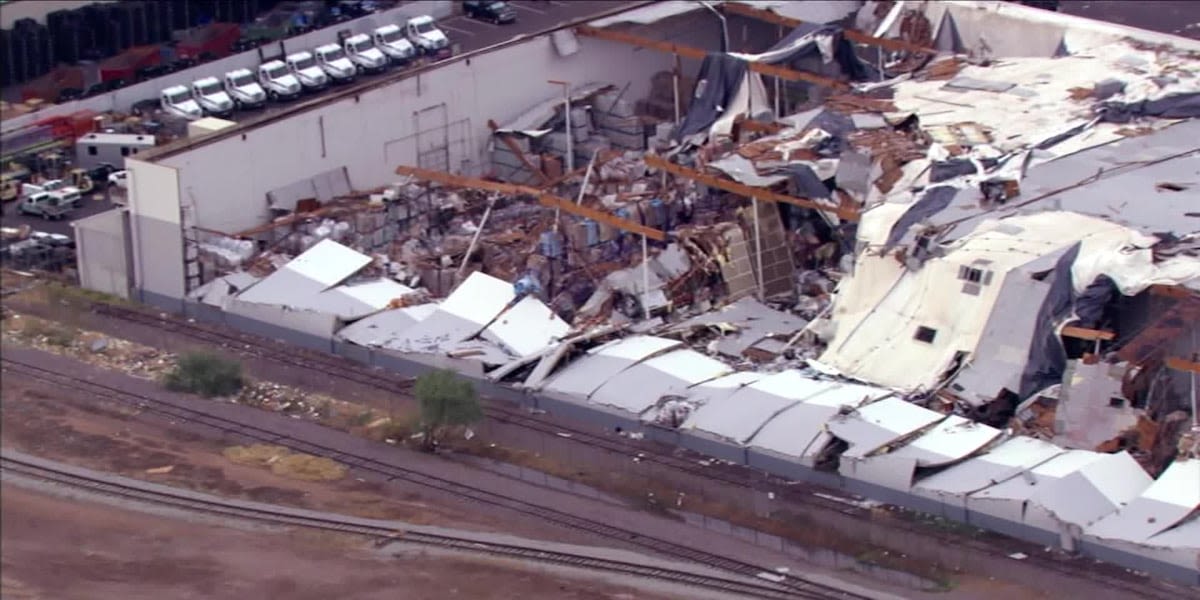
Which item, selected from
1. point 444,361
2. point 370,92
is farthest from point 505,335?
point 370,92

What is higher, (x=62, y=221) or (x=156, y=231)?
(x=156, y=231)

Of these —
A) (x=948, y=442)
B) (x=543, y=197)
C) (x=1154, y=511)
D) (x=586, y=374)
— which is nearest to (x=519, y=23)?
(x=543, y=197)

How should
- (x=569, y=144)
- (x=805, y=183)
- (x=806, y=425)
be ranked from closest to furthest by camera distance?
(x=806, y=425)
(x=805, y=183)
(x=569, y=144)

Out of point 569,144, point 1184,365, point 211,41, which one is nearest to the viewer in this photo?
point 1184,365

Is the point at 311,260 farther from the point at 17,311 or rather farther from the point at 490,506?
the point at 490,506

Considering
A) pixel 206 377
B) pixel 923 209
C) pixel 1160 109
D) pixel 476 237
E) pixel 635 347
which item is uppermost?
pixel 1160 109

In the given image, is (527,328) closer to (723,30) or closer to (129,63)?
(723,30)
